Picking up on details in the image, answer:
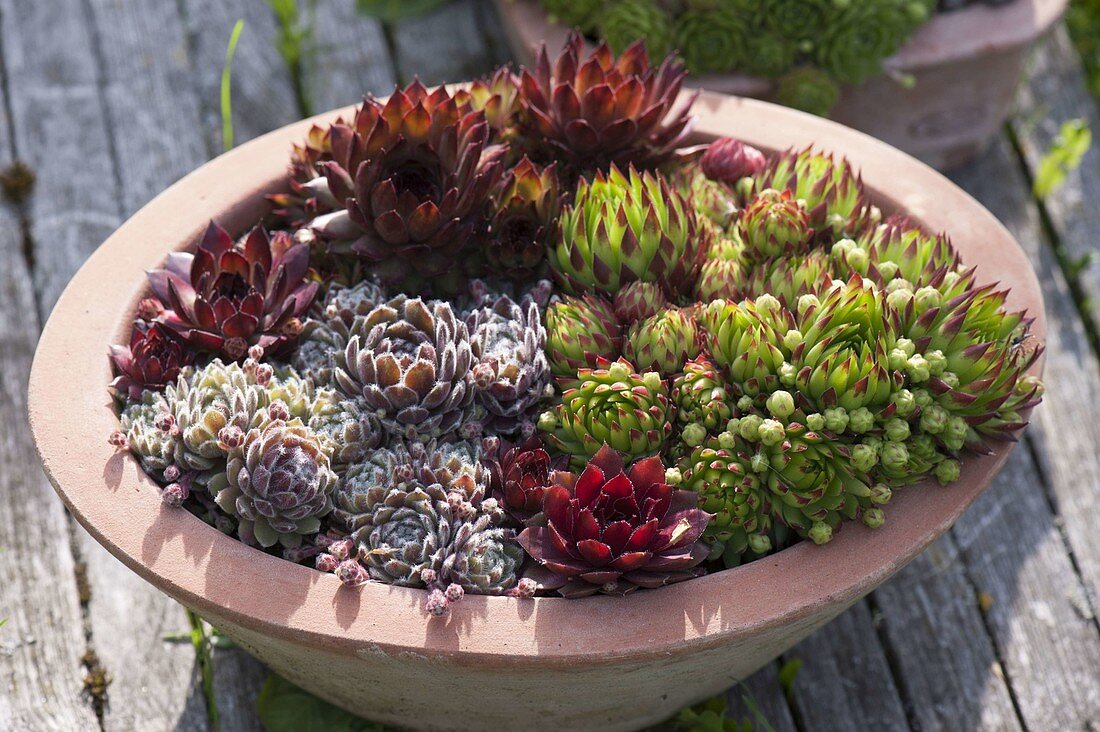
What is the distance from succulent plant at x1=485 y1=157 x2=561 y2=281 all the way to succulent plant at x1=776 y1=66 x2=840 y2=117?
2.88 ft

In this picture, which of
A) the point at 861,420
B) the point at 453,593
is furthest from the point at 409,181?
the point at 861,420

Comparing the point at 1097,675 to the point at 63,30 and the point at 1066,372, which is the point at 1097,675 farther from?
the point at 63,30

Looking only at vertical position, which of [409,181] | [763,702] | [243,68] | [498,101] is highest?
[243,68]

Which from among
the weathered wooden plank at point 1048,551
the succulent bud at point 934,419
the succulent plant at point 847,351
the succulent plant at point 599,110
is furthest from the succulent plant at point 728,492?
the weathered wooden plank at point 1048,551

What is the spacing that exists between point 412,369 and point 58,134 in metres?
1.69

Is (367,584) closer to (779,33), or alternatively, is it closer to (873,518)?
(873,518)

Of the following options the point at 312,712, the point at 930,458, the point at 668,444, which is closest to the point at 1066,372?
the point at 930,458

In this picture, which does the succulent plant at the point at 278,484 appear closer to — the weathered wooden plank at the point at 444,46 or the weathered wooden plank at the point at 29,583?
the weathered wooden plank at the point at 29,583

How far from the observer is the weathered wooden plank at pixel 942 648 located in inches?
77.5

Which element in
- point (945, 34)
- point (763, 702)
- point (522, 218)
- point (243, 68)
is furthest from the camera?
point (243, 68)

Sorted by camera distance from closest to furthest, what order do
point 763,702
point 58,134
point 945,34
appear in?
point 763,702 < point 945,34 < point 58,134

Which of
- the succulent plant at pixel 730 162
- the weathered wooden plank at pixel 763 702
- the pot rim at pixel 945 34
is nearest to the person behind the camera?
the succulent plant at pixel 730 162

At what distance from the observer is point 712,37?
2.31 m

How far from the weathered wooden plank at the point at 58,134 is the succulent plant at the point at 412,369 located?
1.22 metres
